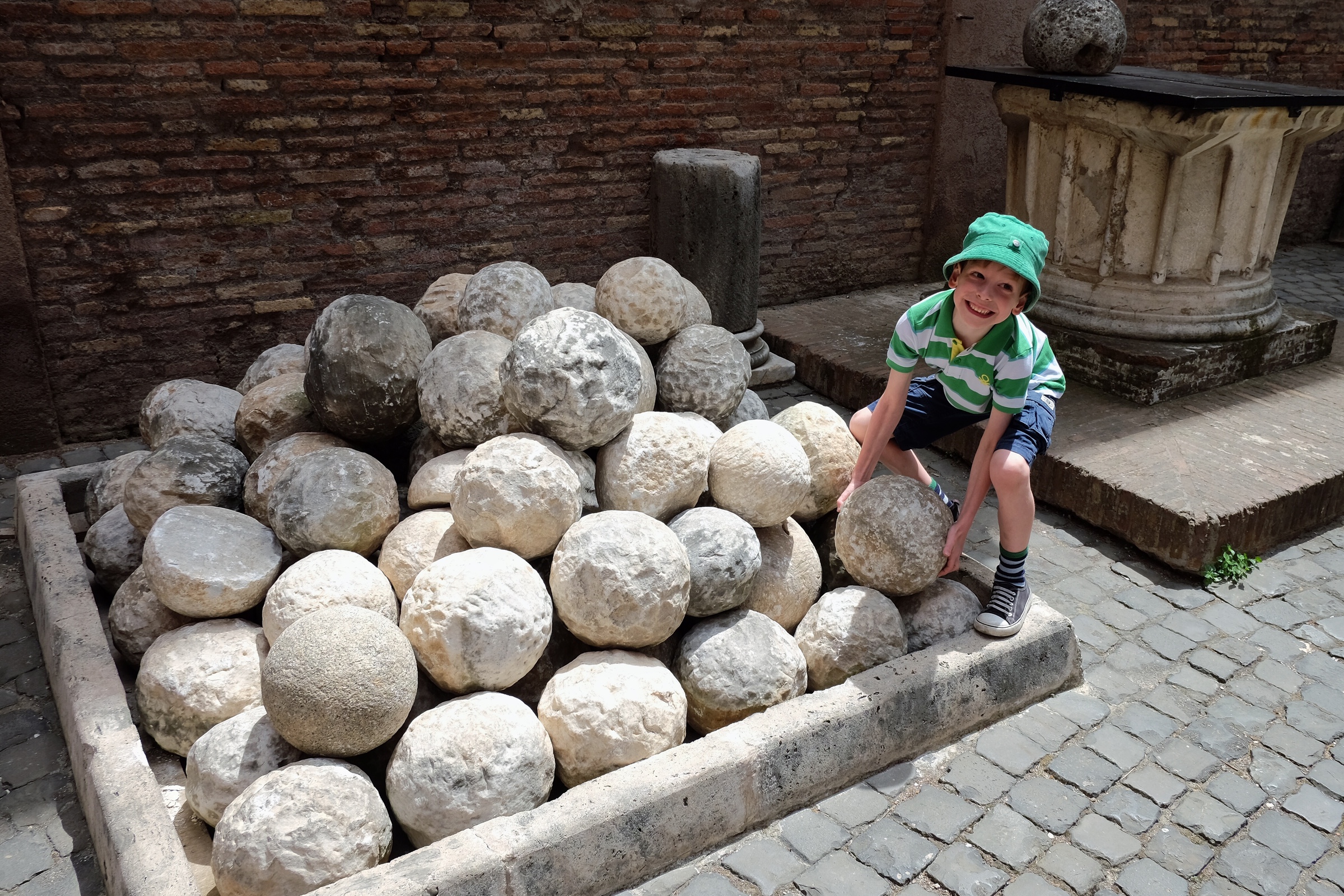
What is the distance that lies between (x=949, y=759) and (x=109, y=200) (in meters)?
4.92

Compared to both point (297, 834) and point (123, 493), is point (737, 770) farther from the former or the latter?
point (123, 493)

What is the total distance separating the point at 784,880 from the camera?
2828 millimetres

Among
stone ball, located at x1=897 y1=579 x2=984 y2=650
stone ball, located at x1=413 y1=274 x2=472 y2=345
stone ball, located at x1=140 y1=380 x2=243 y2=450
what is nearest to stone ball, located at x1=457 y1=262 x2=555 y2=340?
stone ball, located at x1=413 y1=274 x2=472 y2=345

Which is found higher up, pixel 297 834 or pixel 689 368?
pixel 689 368

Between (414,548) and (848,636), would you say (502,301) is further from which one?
(848,636)

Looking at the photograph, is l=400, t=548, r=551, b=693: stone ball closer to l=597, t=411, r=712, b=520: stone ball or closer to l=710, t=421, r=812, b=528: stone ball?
l=597, t=411, r=712, b=520: stone ball

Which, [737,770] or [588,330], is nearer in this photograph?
[737,770]

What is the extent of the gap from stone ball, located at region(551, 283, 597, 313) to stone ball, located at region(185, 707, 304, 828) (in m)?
2.05

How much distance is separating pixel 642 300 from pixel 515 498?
47.1 inches

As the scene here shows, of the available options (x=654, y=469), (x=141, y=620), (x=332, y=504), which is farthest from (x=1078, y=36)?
(x=141, y=620)

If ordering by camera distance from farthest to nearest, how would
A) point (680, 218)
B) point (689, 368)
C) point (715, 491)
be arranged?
point (680, 218), point (689, 368), point (715, 491)

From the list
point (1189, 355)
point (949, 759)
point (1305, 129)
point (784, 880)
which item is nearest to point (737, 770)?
point (784, 880)

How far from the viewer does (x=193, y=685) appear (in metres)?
3.05

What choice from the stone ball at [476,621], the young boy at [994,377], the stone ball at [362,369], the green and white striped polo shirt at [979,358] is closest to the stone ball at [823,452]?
the young boy at [994,377]
